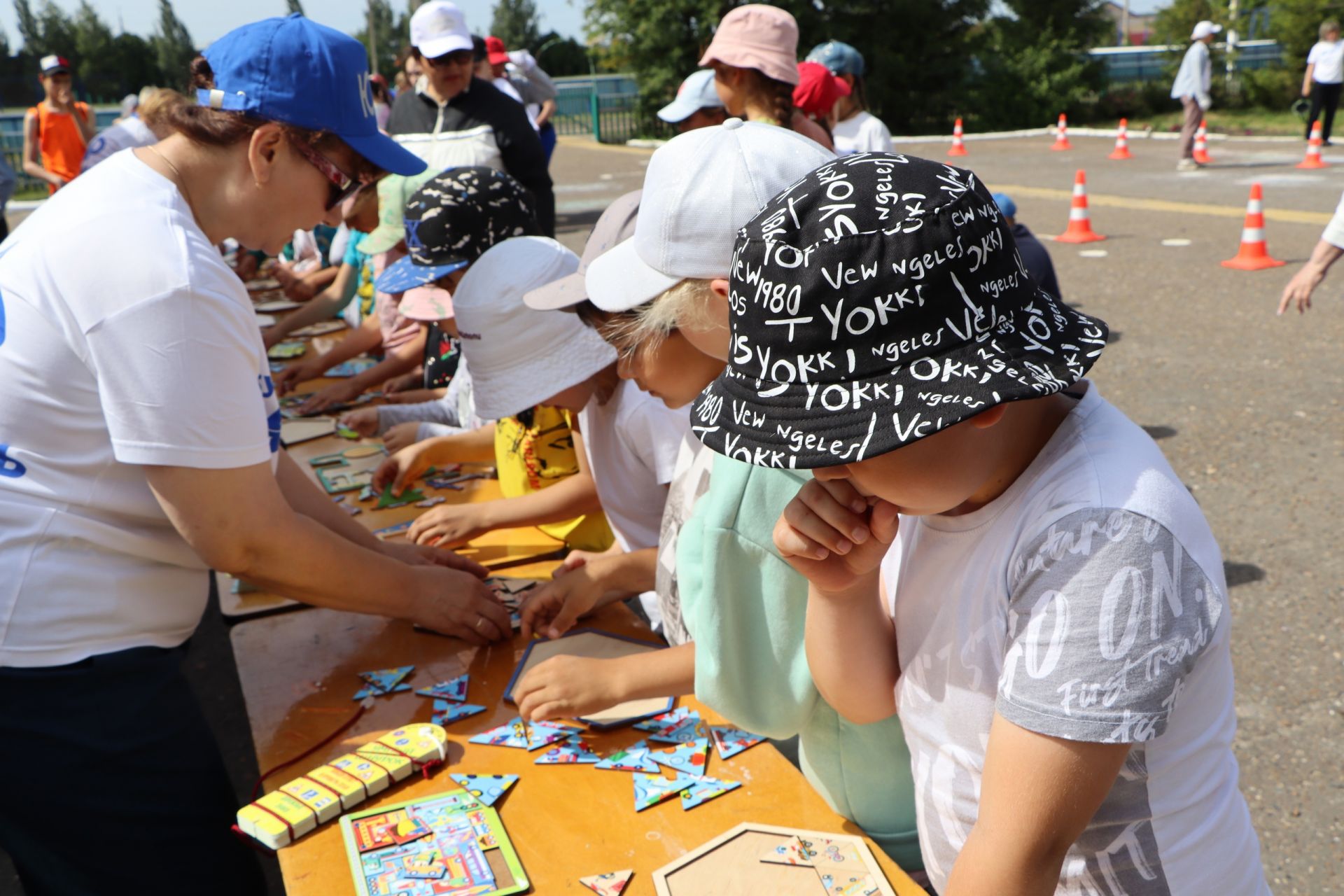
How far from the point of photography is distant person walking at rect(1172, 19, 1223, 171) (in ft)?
44.8

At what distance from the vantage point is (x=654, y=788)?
1.54 m

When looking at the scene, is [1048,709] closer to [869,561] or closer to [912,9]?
[869,561]

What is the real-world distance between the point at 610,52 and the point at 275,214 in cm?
2779

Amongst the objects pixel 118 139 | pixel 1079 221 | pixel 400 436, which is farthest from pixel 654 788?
pixel 1079 221

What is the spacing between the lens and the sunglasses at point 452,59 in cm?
539

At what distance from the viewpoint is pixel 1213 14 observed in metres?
26.2

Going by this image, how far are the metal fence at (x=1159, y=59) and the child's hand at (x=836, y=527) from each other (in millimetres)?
26953

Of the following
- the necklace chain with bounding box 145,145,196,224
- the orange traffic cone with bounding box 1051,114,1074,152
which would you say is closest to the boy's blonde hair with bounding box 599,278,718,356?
the necklace chain with bounding box 145,145,196,224

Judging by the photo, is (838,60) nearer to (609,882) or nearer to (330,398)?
(330,398)

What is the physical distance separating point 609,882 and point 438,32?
16.2 feet

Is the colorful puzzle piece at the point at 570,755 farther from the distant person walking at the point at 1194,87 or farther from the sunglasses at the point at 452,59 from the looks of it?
the distant person walking at the point at 1194,87

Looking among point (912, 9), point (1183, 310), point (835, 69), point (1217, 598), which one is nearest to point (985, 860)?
point (1217, 598)

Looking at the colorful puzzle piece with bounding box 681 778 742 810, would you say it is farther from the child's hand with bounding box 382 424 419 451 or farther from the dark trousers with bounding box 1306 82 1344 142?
the dark trousers with bounding box 1306 82 1344 142

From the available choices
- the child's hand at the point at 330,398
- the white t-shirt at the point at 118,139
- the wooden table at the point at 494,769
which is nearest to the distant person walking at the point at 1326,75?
the white t-shirt at the point at 118,139
